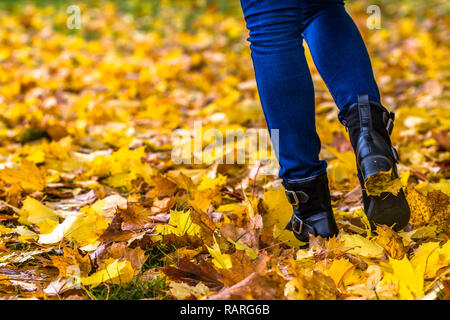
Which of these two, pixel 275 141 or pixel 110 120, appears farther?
pixel 110 120

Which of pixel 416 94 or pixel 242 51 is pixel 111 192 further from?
pixel 242 51

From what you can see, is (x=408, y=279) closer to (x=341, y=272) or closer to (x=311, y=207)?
(x=341, y=272)

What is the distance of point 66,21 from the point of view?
546 centimetres

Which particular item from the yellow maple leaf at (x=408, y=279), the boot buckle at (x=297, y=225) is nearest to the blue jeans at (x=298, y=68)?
the boot buckle at (x=297, y=225)

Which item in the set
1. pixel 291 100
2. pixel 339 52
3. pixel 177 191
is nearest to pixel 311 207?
pixel 291 100

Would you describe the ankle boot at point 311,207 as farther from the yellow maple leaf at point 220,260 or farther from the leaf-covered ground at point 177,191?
the yellow maple leaf at point 220,260

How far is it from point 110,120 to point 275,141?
6.01 feet

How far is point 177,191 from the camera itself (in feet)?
6.31

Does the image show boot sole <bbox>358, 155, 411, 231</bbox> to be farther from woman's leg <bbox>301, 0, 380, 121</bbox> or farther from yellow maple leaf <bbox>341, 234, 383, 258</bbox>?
woman's leg <bbox>301, 0, 380, 121</bbox>

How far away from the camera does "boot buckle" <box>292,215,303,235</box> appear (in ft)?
4.64

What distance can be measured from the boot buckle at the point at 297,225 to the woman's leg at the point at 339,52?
0.33m
